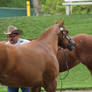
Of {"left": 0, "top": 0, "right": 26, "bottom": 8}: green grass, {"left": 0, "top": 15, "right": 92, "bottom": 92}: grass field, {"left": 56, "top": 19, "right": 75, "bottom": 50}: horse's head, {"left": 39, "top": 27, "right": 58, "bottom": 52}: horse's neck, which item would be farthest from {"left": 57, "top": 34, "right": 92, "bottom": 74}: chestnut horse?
{"left": 0, "top": 0, "right": 26, "bottom": 8}: green grass

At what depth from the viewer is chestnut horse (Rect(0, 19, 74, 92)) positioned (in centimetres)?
402

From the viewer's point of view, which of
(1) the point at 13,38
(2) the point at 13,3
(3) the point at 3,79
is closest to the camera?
(3) the point at 3,79

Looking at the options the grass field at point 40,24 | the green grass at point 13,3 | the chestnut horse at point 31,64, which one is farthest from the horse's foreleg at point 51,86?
the green grass at point 13,3

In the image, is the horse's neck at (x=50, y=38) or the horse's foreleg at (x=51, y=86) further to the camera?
the horse's neck at (x=50, y=38)

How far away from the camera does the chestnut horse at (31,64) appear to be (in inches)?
158

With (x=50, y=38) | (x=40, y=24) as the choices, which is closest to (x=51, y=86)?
(x=50, y=38)

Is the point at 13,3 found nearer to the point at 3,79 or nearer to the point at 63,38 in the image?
the point at 63,38

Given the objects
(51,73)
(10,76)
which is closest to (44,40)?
(51,73)

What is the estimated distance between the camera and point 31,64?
169 inches

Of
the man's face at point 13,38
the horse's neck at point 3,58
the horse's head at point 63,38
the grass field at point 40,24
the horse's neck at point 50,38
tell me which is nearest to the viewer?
the horse's neck at point 3,58

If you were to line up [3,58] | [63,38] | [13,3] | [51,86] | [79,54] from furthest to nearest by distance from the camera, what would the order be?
[13,3] → [79,54] → [63,38] → [51,86] → [3,58]

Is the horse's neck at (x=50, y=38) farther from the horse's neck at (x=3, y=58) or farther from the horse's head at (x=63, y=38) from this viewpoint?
the horse's neck at (x=3, y=58)

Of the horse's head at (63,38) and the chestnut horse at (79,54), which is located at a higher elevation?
the horse's head at (63,38)

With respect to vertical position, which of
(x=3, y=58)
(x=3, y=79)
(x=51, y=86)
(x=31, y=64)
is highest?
(x=3, y=58)
